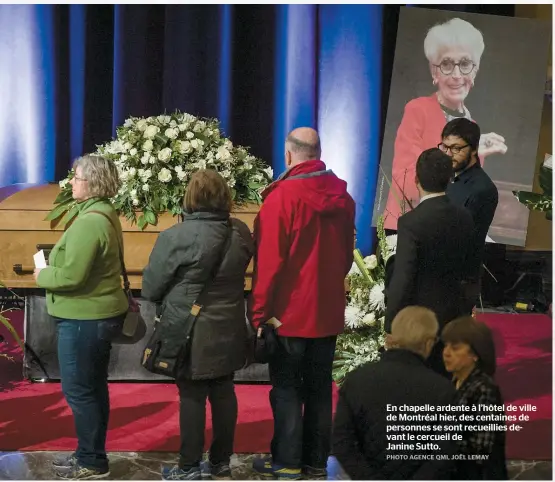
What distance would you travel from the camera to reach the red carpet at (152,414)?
4.22 meters

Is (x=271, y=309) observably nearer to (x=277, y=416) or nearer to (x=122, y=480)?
(x=277, y=416)

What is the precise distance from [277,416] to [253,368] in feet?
4.47

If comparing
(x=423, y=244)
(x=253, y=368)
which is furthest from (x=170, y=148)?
(x=423, y=244)

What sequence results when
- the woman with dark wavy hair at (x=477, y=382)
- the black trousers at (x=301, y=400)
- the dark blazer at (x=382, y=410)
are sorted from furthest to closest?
the black trousers at (x=301, y=400) < the woman with dark wavy hair at (x=477, y=382) < the dark blazer at (x=382, y=410)

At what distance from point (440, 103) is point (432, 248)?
353cm

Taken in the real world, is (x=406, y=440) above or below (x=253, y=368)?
above

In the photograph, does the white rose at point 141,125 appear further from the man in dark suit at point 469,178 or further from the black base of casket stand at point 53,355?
the man in dark suit at point 469,178

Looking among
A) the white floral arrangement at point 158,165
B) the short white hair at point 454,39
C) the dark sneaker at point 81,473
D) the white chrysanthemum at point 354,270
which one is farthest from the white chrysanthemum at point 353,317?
the short white hair at point 454,39

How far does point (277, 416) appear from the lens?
3.82 meters

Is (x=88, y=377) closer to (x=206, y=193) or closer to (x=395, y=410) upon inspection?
(x=206, y=193)

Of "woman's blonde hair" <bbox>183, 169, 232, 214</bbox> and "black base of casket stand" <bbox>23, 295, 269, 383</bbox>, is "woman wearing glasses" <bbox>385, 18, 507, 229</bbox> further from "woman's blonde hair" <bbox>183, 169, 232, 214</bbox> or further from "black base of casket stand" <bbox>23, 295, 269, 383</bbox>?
"woman's blonde hair" <bbox>183, 169, 232, 214</bbox>

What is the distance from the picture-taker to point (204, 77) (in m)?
6.92

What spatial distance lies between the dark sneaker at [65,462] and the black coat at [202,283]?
63 cm

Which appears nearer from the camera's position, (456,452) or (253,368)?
(456,452)
